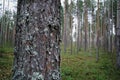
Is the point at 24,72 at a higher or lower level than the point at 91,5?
lower

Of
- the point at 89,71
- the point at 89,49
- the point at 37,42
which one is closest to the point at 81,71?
the point at 89,71

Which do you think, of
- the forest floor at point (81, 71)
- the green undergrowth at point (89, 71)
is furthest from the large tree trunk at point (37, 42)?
the green undergrowth at point (89, 71)

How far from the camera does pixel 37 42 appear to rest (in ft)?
5.82

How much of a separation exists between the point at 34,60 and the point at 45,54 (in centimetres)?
12

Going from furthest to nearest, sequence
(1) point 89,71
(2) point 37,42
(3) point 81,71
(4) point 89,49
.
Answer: (4) point 89,49
(1) point 89,71
(3) point 81,71
(2) point 37,42

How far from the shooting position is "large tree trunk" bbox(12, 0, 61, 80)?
1.75 m

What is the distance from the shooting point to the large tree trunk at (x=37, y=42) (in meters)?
1.75

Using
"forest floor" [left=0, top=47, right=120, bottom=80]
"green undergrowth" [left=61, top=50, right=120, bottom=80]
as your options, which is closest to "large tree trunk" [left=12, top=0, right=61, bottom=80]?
"forest floor" [left=0, top=47, right=120, bottom=80]

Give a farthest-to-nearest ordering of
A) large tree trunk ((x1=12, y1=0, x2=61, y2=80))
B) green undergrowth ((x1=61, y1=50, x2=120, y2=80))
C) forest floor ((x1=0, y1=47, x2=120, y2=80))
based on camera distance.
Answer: green undergrowth ((x1=61, y1=50, x2=120, y2=80))
forest floor ((x1=0, y1=47, x2=120, y2=80))
large tree trunk ((x1=12, y1=0, x2=61, y2=80))

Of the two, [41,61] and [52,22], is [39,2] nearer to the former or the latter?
[52,22]

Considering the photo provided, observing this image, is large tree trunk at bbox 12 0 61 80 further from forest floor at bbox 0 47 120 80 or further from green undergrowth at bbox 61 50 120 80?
green undergrowth at bbox 61 50 120 80

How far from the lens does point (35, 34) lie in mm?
1786

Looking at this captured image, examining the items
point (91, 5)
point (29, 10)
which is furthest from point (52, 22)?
point (91, 5)

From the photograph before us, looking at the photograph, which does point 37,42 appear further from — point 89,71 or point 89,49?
point 89,49
